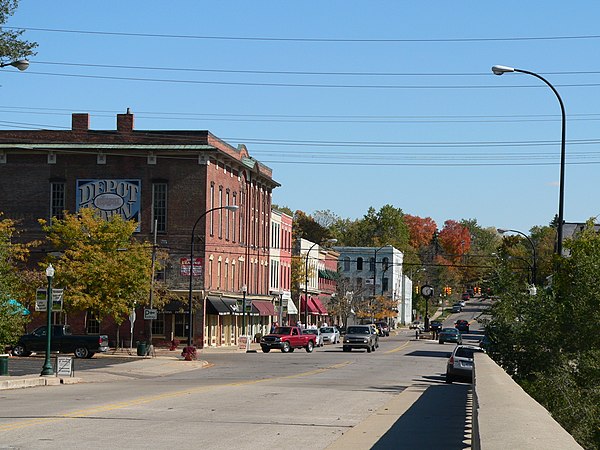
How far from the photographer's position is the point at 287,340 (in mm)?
71438

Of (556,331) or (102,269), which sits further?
(102,269)

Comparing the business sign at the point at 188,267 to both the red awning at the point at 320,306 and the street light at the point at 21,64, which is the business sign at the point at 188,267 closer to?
the street light at the point at 21,64

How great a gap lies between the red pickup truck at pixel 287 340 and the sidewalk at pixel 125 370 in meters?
3.99

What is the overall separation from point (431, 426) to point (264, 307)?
6874 centimetres

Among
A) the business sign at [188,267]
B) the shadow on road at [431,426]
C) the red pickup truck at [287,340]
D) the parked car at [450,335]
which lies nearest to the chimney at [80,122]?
the business sign at [188,267]

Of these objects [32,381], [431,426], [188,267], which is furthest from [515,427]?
[188,267]

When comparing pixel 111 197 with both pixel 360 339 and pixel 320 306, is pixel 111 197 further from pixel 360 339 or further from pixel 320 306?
pixel 320 306

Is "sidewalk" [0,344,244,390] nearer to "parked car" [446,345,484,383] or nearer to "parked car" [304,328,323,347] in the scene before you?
"parked car" [304,328,323,347]

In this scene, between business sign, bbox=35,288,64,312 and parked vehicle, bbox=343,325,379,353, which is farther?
parked vehicle, bbox=343,325,379,353

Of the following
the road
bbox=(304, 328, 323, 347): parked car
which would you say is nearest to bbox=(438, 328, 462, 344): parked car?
bbox=(304, 328, 323, 347): parked car

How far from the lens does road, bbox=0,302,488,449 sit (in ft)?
57.9

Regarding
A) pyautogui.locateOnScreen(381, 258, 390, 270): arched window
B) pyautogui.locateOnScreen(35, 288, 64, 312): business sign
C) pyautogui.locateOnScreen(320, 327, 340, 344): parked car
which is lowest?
pyautogui.locateOnScreen(320, 327, 340, 344): parked car

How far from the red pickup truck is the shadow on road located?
39.2 m

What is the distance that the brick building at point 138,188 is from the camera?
239 feet
